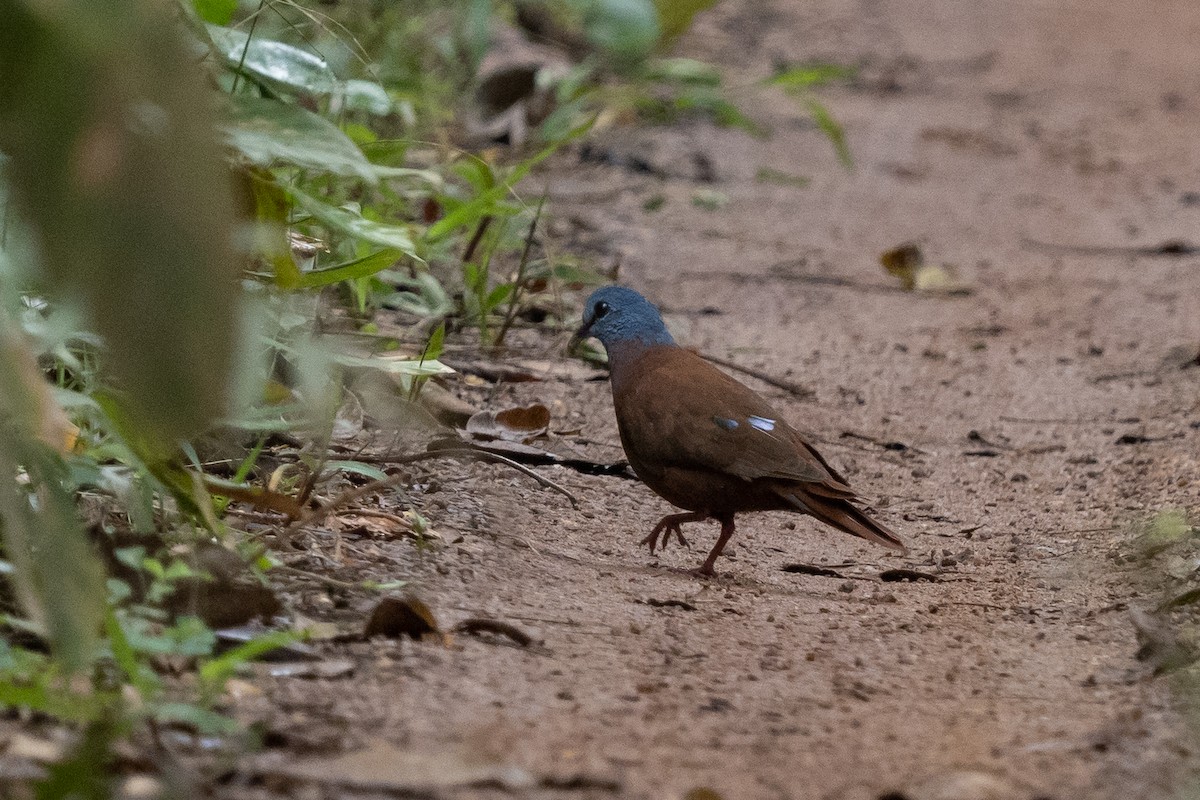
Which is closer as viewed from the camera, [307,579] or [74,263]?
[74,263]

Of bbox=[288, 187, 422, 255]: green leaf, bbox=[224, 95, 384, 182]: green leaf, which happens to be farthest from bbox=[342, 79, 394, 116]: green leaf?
bbox=[224, 95, 384, 182]: green leaf

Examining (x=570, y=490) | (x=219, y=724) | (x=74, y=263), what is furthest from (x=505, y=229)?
(x=74, y=263)

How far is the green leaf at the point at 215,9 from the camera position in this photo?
3.13m

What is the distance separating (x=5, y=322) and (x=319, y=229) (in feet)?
5.89

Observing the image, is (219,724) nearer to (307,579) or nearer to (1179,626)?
→ (307,579)

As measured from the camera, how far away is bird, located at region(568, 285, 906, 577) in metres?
3.31

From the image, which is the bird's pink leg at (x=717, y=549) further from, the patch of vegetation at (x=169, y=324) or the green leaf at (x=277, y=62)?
the green leaf at (x=277, y=62)

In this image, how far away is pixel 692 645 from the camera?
2.64m

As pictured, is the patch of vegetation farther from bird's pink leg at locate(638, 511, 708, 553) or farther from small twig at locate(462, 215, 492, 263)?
bird's pink leg at locate(638, 511, 708, 553)

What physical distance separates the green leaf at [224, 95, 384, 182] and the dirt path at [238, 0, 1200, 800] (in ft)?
2.55

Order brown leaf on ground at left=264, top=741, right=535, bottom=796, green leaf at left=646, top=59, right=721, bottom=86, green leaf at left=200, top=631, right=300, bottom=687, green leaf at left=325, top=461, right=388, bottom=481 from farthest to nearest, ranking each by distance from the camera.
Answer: green leaf at left=646, top=59, right=721, bottom=86 → green leaf at left=325, top=461, right=388, bottom=481 → green leaf at left=200, top=631, right=300, bottom=687 → brown leaf on ground at left=264, top=741, right=535, bottom=796

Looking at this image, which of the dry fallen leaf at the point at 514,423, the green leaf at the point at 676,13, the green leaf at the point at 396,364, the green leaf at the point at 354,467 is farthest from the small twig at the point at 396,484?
the green leaf at the point at 676,13

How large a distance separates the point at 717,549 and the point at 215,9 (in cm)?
164

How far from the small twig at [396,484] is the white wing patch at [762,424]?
456 mm
